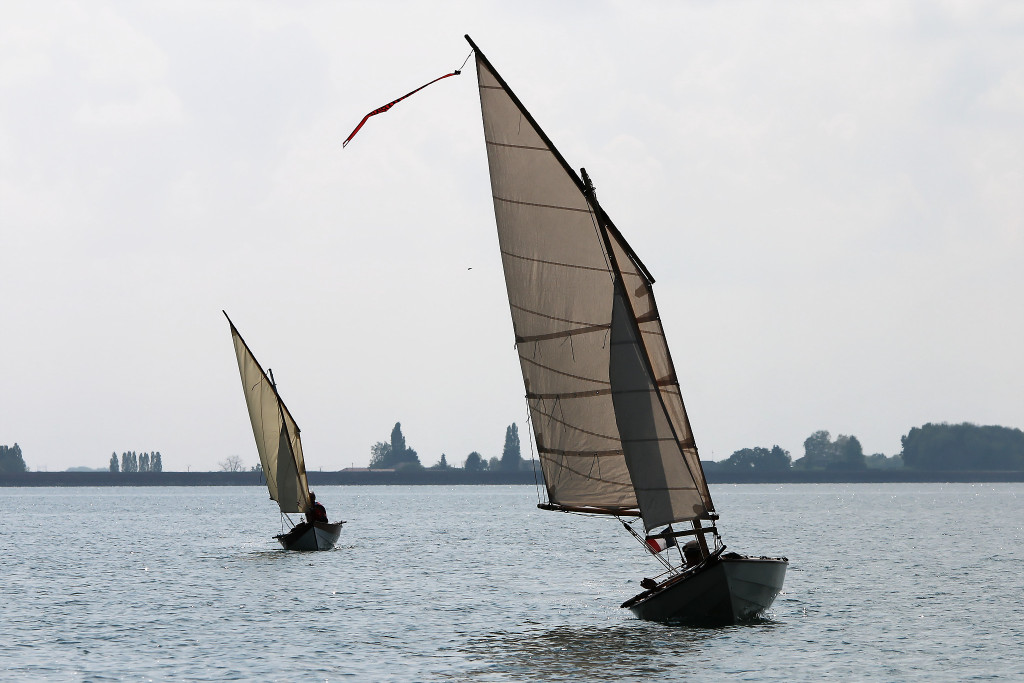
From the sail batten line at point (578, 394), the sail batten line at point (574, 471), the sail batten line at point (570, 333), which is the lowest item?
the sail batten line at point (574, 471)

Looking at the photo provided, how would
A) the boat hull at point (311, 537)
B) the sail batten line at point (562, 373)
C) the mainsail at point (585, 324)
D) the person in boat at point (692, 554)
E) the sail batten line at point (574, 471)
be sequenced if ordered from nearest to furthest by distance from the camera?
the mainsail at point (585, 324) → the sail batten line at point (562, 373) → the sail batten line at point (574, 471) → the person in boat at point (692, 554) → the boat hull at point (311, 537)

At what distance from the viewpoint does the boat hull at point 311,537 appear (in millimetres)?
76625

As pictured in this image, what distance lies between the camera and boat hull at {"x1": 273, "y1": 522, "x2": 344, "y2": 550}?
251 ft

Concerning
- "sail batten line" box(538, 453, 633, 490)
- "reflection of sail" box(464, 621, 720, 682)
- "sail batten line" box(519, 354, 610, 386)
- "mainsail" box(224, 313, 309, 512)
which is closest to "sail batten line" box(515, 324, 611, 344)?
"sail batten line" box(519, 354, 610, 386)

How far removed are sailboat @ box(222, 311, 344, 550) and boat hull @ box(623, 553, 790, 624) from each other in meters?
38.3

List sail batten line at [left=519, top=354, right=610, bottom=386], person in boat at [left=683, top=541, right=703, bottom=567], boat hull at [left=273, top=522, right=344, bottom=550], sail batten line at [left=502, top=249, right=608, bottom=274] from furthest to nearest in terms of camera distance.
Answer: boat hull at [left=273, top=522, right=344, bottom=550] < person in boat at [left=683, top=541, right=703, bottom=567] < sail batten line at [left=519, top=354, right=610, bottom=386] < sail batten line at [left=502, top=249, right=608, bottom=274]

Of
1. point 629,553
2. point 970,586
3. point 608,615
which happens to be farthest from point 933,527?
point 608,615

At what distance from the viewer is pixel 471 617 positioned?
4528cm

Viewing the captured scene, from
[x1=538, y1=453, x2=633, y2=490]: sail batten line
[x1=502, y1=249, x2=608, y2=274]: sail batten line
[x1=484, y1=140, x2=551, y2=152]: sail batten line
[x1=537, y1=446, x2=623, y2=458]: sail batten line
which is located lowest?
[x1=538, y1=453, x2=633, y2=490]: sail batten line

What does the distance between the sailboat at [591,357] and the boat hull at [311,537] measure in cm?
4408

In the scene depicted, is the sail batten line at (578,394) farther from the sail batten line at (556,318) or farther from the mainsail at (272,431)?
the mainsail at (272,431)

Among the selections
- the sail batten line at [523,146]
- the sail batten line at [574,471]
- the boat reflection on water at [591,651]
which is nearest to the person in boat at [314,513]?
the boat reflection on water at [591,651]

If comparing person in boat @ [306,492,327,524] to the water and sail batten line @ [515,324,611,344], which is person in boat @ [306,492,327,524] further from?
sail batten line @ [515,324,611,344]

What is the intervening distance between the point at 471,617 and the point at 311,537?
111 feet
